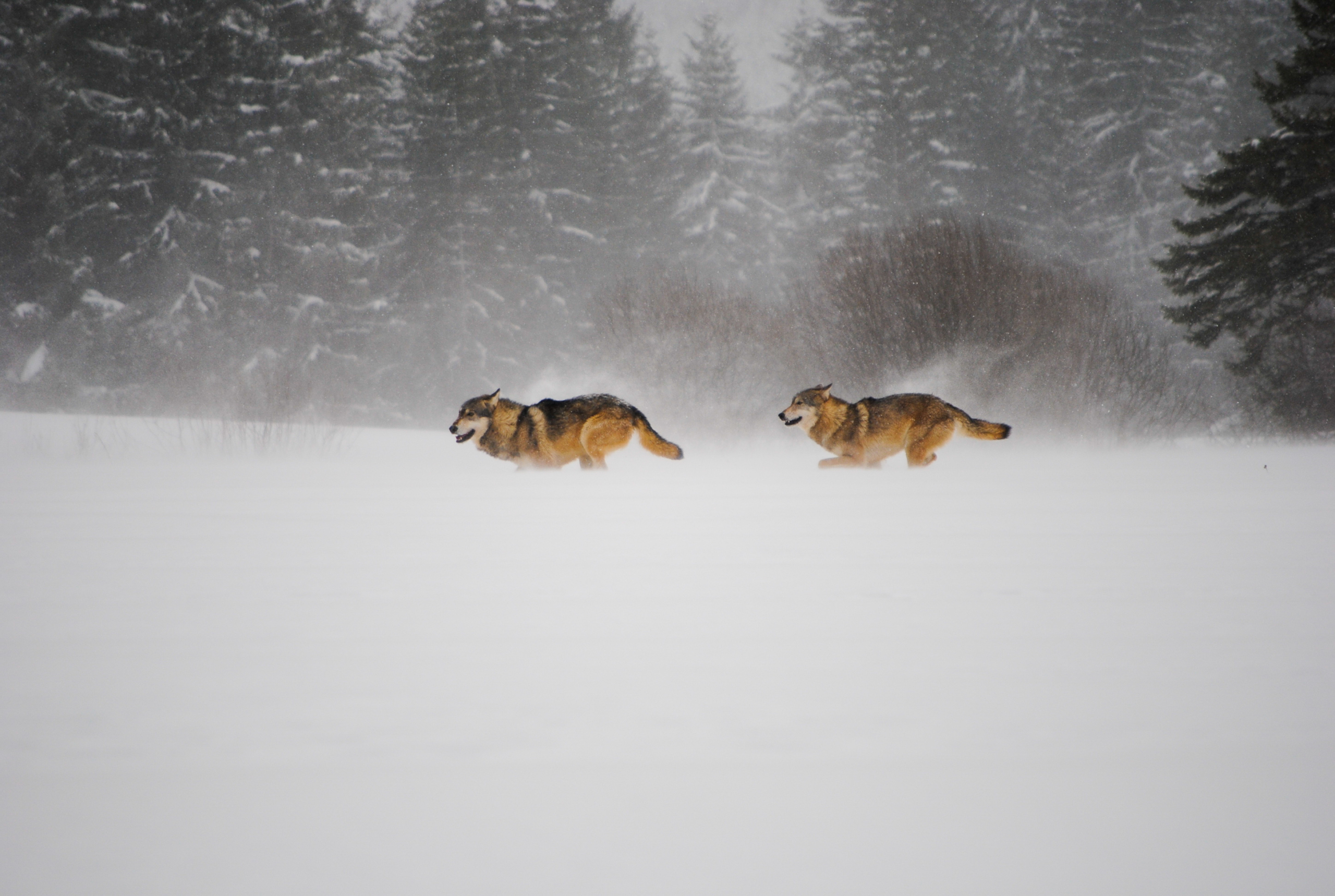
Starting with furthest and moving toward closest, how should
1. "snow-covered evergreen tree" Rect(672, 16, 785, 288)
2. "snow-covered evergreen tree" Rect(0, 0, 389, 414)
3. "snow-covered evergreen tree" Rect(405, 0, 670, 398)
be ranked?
"snow-covered evergreen tree" Rect(672, 16, 785, 288), "snow-covered evergreen tree" Rect(405, 0, 670, 398), "snow-covered evergreen tree" Rect(0, 0, 389, 414)

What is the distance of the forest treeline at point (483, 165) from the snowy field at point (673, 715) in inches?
643

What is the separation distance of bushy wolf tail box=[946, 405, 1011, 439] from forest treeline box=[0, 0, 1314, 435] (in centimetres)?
1383

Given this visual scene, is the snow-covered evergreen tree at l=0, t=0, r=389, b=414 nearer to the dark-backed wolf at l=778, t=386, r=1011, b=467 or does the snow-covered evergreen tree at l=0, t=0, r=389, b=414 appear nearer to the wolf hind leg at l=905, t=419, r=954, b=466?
the dark-backed wolf at l=778, t=386, r=1011, b=467

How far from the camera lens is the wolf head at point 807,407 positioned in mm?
7133

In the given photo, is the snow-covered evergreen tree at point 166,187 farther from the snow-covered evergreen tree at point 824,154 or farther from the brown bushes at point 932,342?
the brown bushes at point 932,342

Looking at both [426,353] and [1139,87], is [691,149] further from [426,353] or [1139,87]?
[1139,87]

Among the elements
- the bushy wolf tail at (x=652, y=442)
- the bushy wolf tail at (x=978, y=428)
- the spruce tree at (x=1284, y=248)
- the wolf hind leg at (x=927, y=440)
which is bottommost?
the bushy wolf tail at (x=652, y=442)

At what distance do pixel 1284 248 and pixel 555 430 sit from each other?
11.5m

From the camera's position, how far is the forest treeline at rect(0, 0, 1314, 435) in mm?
22469

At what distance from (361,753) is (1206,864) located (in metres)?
1.22

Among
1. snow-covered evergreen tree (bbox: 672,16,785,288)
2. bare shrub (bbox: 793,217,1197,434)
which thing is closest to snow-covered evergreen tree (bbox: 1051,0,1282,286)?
snow-covered evergreen tree (bbox: 672,16,785,288)

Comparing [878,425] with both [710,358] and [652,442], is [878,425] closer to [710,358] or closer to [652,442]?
[652,442]

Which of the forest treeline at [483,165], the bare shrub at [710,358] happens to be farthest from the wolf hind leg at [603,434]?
the forest treeline at [483,165]

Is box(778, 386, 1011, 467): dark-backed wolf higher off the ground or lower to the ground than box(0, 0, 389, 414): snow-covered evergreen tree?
lower
